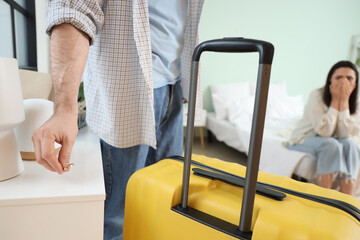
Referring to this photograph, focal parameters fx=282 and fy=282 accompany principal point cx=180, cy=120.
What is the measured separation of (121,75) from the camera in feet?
2.66

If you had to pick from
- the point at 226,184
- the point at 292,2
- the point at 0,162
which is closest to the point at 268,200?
the point at 226,184

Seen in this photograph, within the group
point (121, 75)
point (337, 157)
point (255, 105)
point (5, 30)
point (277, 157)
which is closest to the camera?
point (255, 105)

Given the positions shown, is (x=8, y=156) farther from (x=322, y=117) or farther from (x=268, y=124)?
A: (x=268, y=124)

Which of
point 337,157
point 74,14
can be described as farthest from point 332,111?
point 74,14

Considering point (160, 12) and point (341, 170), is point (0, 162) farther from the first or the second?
point (341, 170)

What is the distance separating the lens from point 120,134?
0.83m

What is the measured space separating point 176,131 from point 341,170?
1637 millimetres

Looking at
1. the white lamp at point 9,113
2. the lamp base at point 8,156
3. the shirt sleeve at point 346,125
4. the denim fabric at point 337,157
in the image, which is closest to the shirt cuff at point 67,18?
the white lamp at point 9,113

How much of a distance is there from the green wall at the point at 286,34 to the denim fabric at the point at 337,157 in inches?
80.9

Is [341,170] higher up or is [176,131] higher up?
[176,131]

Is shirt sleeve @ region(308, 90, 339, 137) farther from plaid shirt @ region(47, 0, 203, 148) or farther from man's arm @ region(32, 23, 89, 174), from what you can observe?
man's arm @ region(32, 23, 89, 174)

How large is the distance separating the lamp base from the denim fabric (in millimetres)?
2100

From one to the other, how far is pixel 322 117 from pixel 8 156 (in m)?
2.18

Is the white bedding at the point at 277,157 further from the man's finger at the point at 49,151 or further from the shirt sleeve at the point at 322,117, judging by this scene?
the man's finger at the point at 49,151
